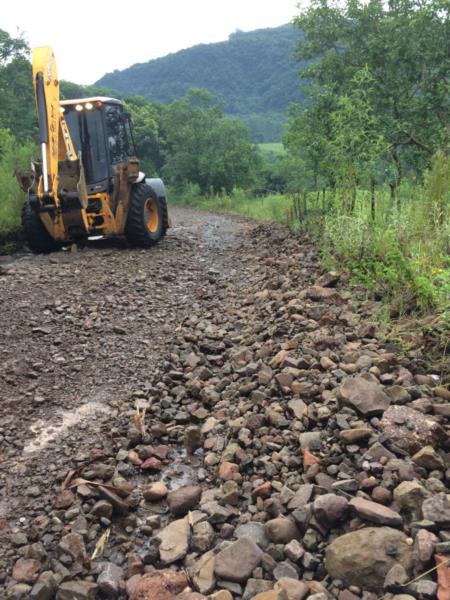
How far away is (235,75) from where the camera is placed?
378 ft

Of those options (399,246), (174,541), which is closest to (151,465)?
(174,541)

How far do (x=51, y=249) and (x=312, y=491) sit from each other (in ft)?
23.8

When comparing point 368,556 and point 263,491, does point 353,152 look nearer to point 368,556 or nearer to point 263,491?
point 263,491

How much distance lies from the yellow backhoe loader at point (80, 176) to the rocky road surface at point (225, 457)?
3062 mm

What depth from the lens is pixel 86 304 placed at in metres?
5.43

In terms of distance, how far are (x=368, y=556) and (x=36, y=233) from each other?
757 centimetres

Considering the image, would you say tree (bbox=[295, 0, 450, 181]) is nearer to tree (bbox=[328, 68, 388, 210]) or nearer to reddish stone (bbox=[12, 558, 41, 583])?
Answer: tree (bbox=[328, 68, 388, 210])

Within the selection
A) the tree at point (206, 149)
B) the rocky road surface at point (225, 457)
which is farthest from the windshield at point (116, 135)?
the tree at point (206, 149)

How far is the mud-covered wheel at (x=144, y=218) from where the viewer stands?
27.8ft

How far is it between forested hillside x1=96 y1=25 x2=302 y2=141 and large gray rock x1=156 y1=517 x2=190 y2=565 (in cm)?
8296

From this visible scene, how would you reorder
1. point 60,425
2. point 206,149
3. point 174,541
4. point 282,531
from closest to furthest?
point 282,531 → point 174,541 → point 60,425 → point 206,149

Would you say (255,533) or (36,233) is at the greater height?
(36,233)

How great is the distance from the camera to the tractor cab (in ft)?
26.5

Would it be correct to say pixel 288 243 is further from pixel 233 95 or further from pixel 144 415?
pixel 233 95
